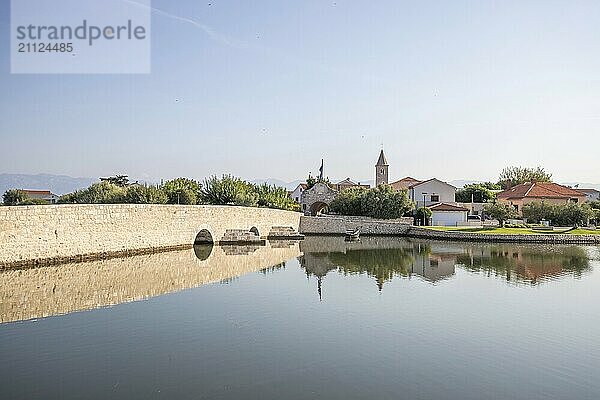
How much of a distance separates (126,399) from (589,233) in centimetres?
3078

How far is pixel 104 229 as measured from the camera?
19.0 metres

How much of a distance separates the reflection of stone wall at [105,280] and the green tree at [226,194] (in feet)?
54.1

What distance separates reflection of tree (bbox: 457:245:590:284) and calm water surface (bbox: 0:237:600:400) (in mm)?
→ 286

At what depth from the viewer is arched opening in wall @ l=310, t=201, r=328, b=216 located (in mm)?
47781

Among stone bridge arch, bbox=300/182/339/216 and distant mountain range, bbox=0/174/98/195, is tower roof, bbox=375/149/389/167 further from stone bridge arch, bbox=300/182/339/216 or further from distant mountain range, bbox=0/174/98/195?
distant mountain range, bbox=0/174/98/195

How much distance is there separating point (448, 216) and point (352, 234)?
26.2ft

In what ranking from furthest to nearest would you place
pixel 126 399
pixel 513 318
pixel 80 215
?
pixel 80 215, pixel 513 318, pixel 126 399

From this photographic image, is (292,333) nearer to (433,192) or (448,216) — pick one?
(448,216)

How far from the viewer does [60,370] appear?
8.06m

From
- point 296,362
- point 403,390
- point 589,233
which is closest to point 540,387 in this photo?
point 403,390

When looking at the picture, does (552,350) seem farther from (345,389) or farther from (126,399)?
(126,399)

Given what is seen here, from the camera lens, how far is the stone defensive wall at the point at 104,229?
618 inches

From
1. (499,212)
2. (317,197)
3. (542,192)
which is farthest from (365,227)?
(542,192)

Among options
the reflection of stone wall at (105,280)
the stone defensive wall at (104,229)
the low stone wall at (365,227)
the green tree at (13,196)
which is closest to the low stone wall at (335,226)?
the low stone wall at (365,227)
